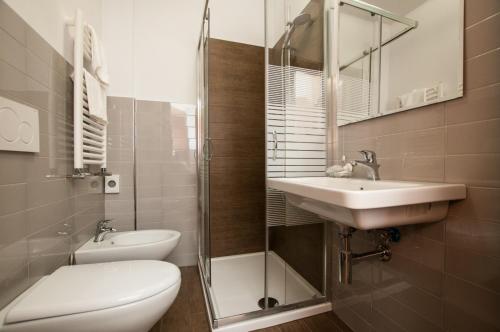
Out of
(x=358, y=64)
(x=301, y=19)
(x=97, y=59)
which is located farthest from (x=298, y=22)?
(x=97, y=59)

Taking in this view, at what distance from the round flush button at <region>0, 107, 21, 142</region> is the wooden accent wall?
123 cm

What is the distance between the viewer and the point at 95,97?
4.48 ft

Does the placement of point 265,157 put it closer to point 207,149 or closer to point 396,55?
point 207,149

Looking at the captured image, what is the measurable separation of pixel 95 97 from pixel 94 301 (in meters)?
1.16

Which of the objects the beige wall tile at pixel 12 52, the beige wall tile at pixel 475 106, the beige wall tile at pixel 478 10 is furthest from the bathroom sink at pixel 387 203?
the beige wall tile at pixel 12 52

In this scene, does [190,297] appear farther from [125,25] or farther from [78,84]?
[125,25]

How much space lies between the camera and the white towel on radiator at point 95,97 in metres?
1.31

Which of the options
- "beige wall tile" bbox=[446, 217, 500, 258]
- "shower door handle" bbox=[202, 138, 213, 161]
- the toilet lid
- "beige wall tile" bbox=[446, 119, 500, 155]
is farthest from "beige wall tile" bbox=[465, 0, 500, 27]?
the toilet lid

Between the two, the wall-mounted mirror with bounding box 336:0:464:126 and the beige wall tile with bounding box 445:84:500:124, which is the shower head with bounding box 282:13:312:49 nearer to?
the wall-mounted mirror with bounding box 336:0:464:126

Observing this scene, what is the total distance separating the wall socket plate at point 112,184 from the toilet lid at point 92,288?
33.3 inches

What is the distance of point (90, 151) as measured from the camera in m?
1.47

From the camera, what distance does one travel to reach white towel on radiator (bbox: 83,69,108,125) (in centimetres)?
131

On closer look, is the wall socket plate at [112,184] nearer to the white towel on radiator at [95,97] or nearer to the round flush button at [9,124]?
the white towel on radiator at [95,97]

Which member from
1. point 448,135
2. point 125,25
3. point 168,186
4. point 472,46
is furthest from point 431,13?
point 125,25
